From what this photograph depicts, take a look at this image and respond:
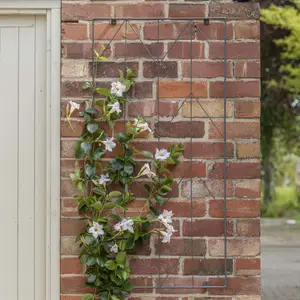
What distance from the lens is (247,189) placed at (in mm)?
2691

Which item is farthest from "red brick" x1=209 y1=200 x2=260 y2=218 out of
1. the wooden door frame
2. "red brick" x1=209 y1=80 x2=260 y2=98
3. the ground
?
the ground

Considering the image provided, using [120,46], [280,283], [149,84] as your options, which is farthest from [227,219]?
[280,283]

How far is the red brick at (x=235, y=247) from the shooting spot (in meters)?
2.68

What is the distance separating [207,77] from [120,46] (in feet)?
1.31

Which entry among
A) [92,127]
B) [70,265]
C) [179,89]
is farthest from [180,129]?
[70,265]

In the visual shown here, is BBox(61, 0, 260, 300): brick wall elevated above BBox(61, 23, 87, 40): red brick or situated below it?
below

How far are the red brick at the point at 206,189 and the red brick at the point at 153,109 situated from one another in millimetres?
312

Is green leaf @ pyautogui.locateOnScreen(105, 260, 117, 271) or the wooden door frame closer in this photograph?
green leaf @ pyautogui.locateOnScreen(105, 260, 117, 271)

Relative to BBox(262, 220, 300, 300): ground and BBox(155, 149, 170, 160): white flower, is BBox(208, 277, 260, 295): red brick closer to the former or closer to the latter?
BBox(155, 149, 170, 160): white flower

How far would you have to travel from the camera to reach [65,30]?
8.95ft

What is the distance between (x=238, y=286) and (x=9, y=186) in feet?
3.61

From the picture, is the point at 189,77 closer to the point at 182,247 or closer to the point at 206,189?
the point at 206,189

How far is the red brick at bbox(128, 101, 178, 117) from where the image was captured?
270 cm

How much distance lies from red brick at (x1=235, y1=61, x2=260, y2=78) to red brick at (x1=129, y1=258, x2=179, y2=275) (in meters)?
0.85
